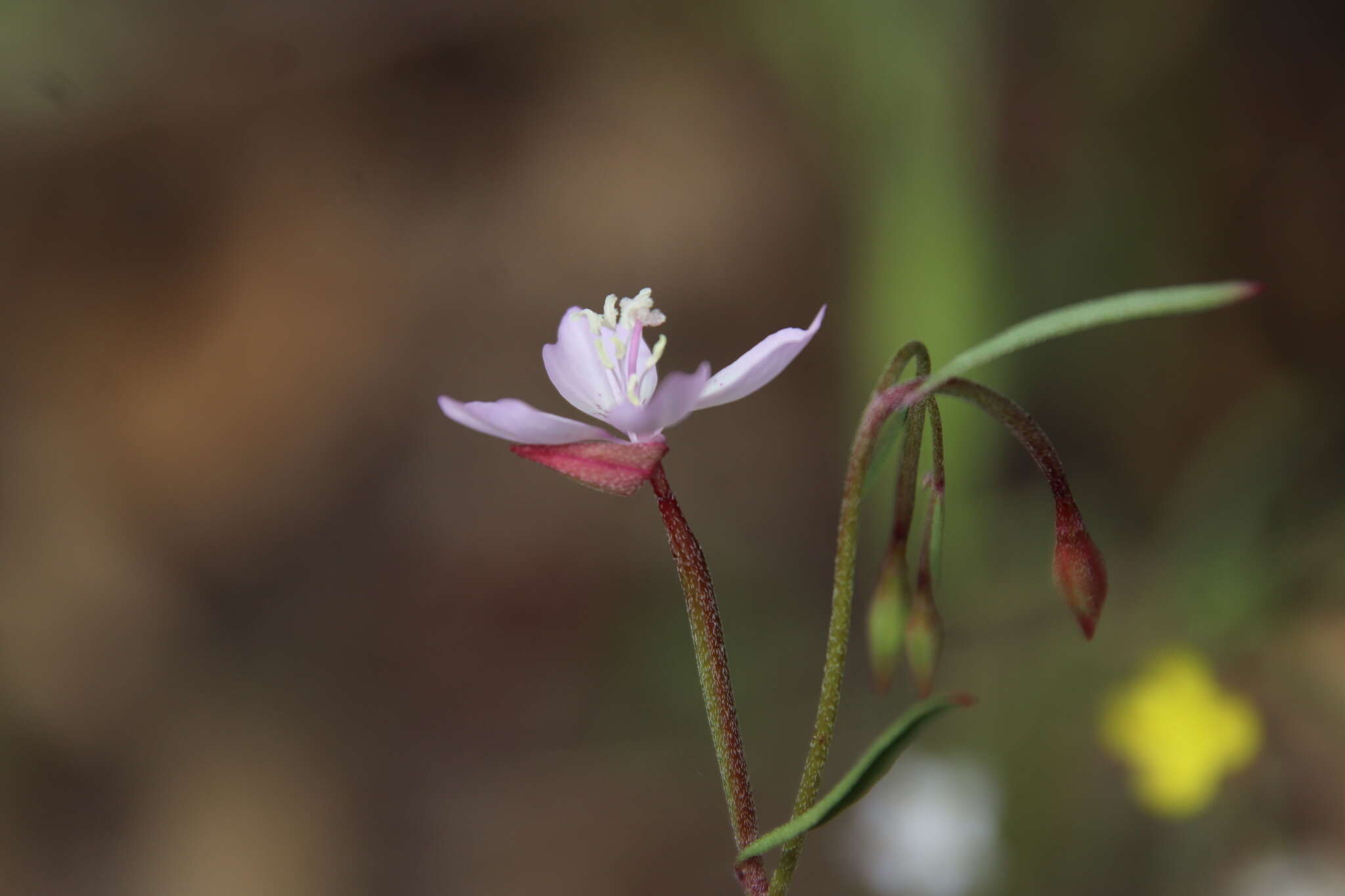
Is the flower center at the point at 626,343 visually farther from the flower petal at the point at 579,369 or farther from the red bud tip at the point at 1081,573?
the red bud tip at the point at 1081,573

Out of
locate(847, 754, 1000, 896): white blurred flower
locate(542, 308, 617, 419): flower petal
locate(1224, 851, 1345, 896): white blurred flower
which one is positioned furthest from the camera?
locate(847, 754, 1000, 896): white blurred flower

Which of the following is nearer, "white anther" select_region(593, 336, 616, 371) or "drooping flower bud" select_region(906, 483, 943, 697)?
"drooping flower bud" select_region(906, 483, 943, 697)

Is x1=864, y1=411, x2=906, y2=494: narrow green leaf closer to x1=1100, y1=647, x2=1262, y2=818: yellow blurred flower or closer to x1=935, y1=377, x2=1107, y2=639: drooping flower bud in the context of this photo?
x1=935, y1=377, x2=1107, y2=639: drooping flower bud

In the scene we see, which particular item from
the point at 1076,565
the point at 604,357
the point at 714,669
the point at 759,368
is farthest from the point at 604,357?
the point at 1076,565

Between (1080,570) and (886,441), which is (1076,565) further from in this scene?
(886,441)

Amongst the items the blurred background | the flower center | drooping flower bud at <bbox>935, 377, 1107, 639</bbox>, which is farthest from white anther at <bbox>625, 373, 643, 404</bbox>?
the blurred background

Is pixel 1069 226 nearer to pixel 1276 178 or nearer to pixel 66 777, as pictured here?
pixel 1276 178

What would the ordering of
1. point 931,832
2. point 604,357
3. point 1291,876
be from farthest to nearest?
point 931,832, point 1291,876, point 604,357
